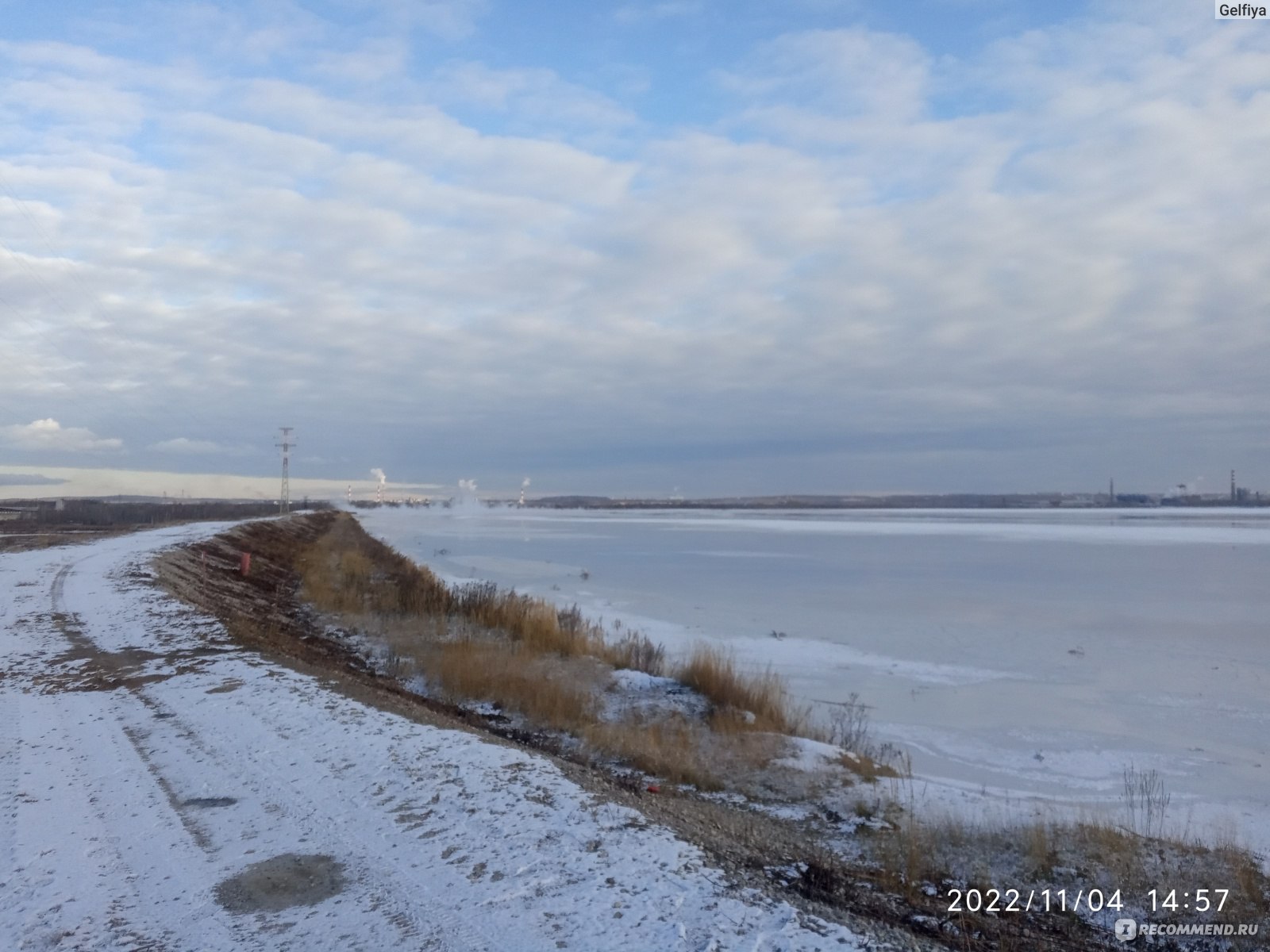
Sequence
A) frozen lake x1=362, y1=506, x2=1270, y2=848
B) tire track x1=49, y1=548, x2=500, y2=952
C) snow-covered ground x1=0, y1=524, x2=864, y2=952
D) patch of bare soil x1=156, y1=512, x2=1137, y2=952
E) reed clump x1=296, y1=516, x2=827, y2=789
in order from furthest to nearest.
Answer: frozen lake x1=362, y1=506, x2=1270, y2=848 < reed clump x1=296, y1=516, x2=827, y2=789 < patch of bare soil x1=156, y1=512, x2=1137, y2=952 < snow-covered ground x1=0, y1=524, x2=864, y2=952 < tire track x1=49, y1=548, x2=500, y2=952

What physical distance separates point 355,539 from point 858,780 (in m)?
46.7

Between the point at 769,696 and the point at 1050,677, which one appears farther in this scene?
the point at 1050,677

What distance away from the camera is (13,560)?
68.4 feet

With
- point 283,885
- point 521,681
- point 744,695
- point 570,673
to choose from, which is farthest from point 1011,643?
point 283,885

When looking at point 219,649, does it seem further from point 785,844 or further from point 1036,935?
point 1036,935

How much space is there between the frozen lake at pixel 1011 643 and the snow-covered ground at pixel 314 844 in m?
4.54

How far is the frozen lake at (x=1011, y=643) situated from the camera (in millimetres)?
9539

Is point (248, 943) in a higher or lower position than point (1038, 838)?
higher

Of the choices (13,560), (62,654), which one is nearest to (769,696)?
(62,654)

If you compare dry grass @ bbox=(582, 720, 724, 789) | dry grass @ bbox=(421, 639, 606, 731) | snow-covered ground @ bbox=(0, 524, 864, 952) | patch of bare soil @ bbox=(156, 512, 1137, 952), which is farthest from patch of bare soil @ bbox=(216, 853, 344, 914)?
dry grass @ bbox=(421, 639, 606, 731)

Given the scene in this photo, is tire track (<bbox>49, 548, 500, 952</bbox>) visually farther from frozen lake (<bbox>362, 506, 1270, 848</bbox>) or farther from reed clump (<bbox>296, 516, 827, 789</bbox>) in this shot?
frozen lake (<bbox>362, 506, 1270, 848</bbox>)

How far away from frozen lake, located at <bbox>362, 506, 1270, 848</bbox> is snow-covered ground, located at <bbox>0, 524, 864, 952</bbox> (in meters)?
4.54

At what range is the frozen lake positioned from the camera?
31.3 feet

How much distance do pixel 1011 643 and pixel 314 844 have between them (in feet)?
46.6
